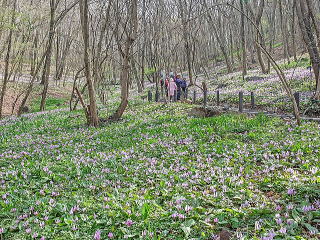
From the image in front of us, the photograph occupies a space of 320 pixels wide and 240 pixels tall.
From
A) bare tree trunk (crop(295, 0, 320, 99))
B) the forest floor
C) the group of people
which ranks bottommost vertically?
the forest floor

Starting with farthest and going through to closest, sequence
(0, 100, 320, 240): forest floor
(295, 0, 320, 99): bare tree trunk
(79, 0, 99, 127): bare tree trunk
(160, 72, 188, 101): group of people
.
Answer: (160, 72, 188, 101): group of people → (295, 0, 320, 99): bare tree trunk → (79, 0, 99, 127): bare tree trunk → (0, 100, 320, 240): forest floor

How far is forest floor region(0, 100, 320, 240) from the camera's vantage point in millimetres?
4391

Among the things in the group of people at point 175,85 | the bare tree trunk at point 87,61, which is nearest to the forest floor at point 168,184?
the bare tree trunk at point 87,61

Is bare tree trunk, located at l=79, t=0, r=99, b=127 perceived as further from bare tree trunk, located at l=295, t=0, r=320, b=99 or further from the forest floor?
bare tree trunk, located at l=295, t=0, r=320, b=99

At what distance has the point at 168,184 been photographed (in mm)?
6145

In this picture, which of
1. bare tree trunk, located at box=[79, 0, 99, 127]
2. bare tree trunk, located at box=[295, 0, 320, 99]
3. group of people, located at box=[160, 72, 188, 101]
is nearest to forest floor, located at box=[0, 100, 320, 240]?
bare tree trunk, located at box=[79, 0, 99, 127]

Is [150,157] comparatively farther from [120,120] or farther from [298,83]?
[298,83]

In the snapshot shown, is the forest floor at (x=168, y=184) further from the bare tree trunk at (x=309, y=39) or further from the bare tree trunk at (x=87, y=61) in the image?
the bare tree trunk at (x=309, y=39)

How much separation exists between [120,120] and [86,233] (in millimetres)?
10809

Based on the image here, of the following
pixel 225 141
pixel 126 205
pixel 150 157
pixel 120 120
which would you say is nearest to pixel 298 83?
pixel 120 120

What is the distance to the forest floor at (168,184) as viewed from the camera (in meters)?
4.39

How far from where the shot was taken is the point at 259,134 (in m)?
9.69

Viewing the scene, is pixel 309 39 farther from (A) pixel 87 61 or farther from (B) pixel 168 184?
(B) pixel 168 184

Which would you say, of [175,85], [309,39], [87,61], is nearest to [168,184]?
[87,61]
